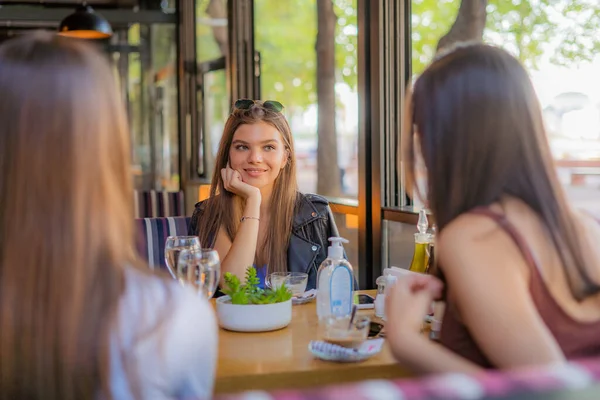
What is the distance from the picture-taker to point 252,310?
6.22 ft

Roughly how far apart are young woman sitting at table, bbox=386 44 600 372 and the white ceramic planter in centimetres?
65

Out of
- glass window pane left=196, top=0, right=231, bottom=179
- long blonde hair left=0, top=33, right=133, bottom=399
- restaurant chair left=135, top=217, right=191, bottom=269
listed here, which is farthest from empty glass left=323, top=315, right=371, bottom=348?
glass window pane left=196, top=0, right=231, bottom=179

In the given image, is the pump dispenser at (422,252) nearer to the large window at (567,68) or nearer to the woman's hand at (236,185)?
the large window at (567,68)

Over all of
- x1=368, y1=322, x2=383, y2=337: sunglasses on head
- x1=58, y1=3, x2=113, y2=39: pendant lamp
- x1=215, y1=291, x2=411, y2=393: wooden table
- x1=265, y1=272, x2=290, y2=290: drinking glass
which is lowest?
x1=215, y1=291, x2=411, y2=393: wooden table

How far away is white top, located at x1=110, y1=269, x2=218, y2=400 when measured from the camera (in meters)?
0.99

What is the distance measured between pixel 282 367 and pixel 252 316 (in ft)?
1.04

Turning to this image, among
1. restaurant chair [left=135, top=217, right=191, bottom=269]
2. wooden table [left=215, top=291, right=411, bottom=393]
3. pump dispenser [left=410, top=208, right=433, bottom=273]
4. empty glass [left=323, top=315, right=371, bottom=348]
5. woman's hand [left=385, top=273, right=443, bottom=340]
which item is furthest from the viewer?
restaurant chair [left=135, top=217, right=191, bottom=269]

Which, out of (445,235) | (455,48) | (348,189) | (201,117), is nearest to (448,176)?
(445,235)

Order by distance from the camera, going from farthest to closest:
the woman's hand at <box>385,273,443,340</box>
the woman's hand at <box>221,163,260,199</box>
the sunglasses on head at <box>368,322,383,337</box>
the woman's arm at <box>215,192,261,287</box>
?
the woman's hand at <box>221,163,260,199</box>, the woman's arm at <box>215,192,261,287</box>, the sunglasses on head at <box>368,322,383,337</box>, the woman's hand at <box>385,273,443,340</box>

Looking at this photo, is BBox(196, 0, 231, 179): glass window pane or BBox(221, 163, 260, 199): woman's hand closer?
BBox(221, 163, 260, 199): woman's hand

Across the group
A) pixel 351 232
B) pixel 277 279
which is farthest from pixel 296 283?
pixel 351 232

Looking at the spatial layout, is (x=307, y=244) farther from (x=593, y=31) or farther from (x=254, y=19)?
(x=254, y=19)

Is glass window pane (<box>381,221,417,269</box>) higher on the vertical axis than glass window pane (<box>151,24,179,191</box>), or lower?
lower

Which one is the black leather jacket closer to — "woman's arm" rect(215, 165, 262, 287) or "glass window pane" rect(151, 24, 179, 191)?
"woman's arm" rect(215, 165, 262, 287)
